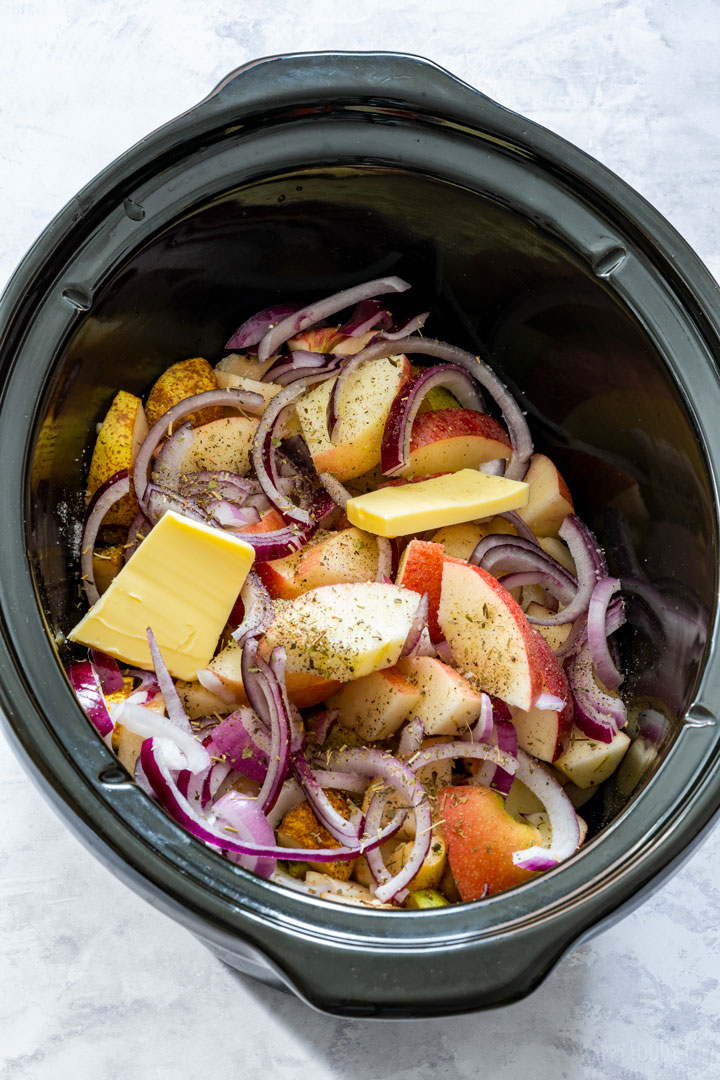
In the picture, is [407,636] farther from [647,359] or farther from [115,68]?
[115,68]

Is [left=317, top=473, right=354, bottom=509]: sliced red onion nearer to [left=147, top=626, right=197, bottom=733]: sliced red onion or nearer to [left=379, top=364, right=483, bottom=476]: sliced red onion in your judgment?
[left=379, top=364, right=483, bottom=476]: sliced red onion

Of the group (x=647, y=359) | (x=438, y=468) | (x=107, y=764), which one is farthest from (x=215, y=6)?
(x=107, y=764)

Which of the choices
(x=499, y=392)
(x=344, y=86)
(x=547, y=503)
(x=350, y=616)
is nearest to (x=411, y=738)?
(x=350, y=616)

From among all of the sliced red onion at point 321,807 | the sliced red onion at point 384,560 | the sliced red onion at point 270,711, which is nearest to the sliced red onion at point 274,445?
the sliced red onion at point 384,560

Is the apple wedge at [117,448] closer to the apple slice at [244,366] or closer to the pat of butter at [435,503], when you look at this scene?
the apple slice at [244,366]

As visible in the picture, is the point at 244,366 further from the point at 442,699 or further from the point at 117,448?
the point at 442,699
